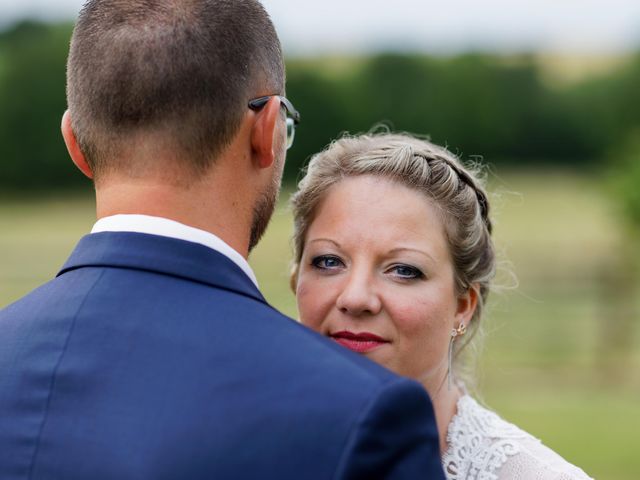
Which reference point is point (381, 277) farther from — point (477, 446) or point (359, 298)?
point (477, 446)

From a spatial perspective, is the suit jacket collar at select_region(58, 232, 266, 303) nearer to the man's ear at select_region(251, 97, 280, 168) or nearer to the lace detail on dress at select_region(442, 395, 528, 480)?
the man's ear at select_region(251, 97, 280, 168)

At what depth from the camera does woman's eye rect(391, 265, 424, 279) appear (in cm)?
368

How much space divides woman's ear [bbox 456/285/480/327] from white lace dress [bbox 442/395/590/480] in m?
0.40

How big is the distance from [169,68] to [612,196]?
2358 cm

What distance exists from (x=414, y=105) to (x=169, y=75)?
150 feet

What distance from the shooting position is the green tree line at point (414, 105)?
4009 cm

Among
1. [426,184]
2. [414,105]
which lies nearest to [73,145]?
[426,184]

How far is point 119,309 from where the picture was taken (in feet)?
7.39

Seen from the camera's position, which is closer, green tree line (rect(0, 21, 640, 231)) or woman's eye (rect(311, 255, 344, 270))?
woman's eye (rect(311, 255, 344, 270))

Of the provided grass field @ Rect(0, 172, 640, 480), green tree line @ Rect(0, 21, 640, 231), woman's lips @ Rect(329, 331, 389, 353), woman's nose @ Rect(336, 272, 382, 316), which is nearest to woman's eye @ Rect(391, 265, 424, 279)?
woman's nose @ Rect(336, 272, 382, 316)

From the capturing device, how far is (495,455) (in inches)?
155

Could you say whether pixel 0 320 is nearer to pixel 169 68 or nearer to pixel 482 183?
pixel 169 68

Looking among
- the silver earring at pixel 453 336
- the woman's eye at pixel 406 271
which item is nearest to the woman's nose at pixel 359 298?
the woman's eye at pixel 406 271

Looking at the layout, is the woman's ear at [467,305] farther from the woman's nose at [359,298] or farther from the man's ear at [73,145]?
the man's ear at [73,145]
